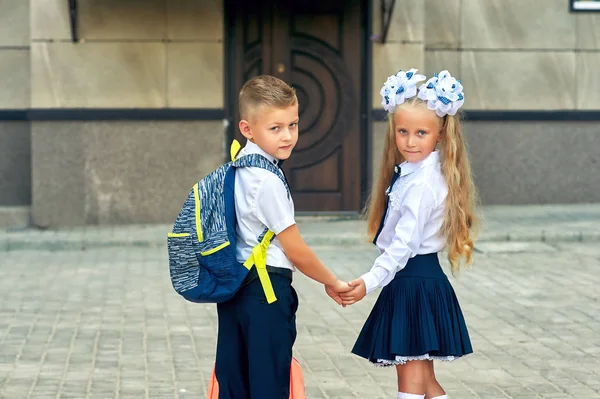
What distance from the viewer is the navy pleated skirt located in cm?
480

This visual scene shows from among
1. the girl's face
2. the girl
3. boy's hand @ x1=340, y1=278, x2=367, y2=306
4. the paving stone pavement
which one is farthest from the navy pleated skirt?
the paving stone pavement

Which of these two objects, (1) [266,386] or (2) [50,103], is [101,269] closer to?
(2) [50,103]

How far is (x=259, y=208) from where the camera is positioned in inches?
170

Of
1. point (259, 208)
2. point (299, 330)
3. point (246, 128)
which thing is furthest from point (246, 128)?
point (299, 330)

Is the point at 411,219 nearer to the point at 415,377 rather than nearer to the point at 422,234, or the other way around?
the point at 422,234

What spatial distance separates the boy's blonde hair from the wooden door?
9474 millimetres

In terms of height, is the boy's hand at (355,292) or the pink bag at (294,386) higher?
the boy's hand at (355,292)

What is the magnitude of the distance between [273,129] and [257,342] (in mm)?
793

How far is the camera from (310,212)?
14.1m

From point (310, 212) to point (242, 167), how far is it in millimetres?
9705

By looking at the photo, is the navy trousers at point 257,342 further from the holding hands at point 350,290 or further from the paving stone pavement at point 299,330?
the paving stone pavement at point 299,330

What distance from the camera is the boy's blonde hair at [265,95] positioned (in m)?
4.35

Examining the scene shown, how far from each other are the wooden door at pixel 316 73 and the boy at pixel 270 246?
949cm

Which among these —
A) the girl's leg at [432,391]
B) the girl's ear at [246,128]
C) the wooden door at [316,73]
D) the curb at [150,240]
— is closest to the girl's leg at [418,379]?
the girl's leg at [432,391]
